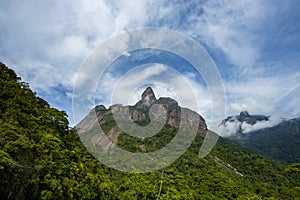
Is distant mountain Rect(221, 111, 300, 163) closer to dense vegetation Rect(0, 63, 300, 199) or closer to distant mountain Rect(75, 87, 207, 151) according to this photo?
distant mountain Rect(75, 87, 207, 151)

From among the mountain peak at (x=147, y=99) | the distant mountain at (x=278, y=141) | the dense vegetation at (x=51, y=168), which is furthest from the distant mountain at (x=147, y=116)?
the distant mountain at (x=278, y=141)

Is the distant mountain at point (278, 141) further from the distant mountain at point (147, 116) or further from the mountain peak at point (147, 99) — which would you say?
the distant mountain at point (147, 116)

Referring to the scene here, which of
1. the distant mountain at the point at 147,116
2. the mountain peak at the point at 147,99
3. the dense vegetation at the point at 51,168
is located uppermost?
the mountain peak at the point at 147,99

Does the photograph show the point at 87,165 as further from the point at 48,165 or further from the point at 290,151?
the point at 290,151

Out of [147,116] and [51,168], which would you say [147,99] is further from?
[51,168]

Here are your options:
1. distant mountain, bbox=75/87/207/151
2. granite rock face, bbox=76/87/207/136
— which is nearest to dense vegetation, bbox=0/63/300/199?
distant mountain, bbox=75/87/207/151

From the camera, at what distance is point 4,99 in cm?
1806

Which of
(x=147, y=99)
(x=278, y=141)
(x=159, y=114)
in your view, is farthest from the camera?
(x=278, y=141)

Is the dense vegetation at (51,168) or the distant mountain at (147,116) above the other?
the distant mountain at (147,116)

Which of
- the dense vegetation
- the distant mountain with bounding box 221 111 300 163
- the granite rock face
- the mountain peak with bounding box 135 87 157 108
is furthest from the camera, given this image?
the distant mountain with bounding box 221 111 300 163

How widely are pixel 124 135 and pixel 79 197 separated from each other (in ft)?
152

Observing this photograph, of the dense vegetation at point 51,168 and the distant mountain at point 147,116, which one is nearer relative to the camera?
the dense vegetation at point 51,168

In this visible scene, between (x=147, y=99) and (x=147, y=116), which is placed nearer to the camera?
(x=147, y=116)

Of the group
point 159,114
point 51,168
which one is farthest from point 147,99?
point 51,168
